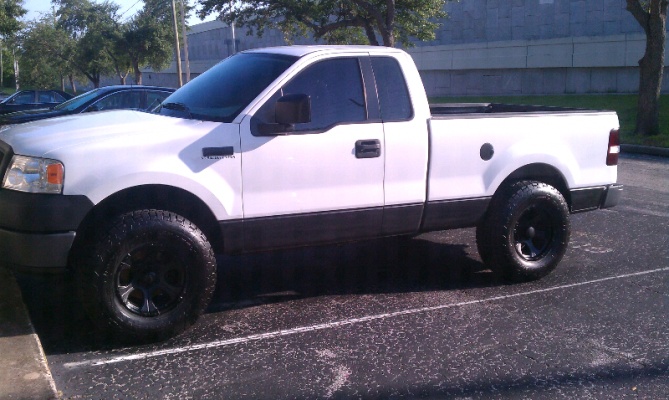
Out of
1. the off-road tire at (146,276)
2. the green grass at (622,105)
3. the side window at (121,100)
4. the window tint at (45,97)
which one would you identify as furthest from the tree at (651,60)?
the window tint at (45,97)

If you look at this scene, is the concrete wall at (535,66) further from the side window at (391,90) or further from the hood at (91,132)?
the hood at (91,132)

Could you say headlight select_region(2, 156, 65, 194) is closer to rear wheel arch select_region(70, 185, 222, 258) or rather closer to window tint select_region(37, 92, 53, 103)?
rear wheel arch select_region(70, 185, 222, 258)

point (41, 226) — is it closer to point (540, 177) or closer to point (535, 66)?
point (540, 177)

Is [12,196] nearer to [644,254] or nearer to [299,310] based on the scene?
[299,310]

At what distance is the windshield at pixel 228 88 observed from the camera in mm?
5273

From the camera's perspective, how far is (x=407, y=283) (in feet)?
20.7

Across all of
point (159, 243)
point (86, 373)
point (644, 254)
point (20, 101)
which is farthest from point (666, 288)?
point (20, 101)

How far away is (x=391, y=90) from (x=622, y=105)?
20.9 m

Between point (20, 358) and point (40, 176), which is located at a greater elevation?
point (40, 176)

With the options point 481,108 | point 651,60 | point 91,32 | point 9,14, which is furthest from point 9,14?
point 481,108

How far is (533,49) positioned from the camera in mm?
34344

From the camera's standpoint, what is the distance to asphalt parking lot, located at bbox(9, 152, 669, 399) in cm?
424

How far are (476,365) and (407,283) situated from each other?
1823mm

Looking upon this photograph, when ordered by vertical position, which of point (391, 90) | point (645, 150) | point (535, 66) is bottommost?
point (645, 150)
